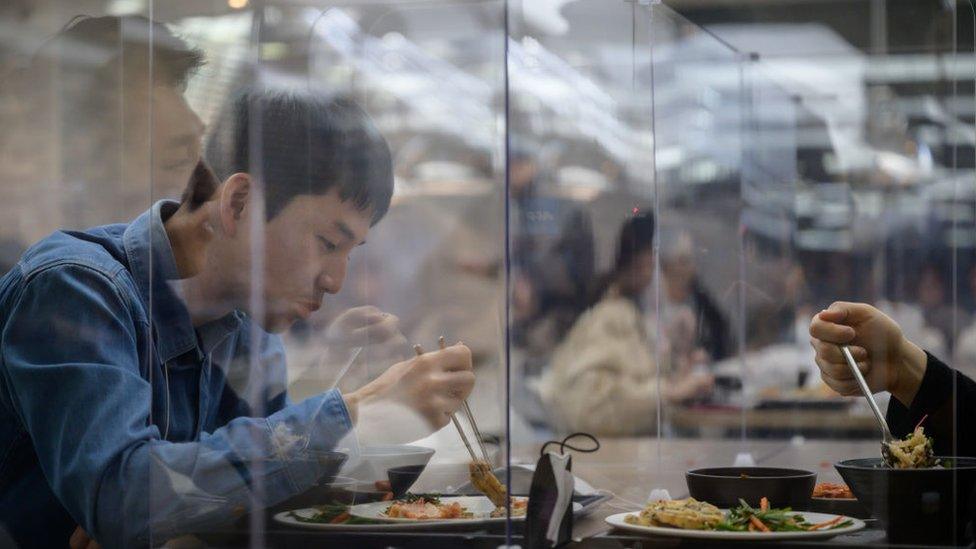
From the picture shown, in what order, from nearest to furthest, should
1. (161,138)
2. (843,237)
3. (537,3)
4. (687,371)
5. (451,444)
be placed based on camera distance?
(451,444) < (161,138) < (537,3) < (843,237) < (687,371)

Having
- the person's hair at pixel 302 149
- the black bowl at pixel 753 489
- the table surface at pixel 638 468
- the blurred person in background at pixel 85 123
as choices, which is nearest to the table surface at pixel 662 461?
the table surface at pixel 638 468

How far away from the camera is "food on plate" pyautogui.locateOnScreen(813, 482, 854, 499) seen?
138 cm

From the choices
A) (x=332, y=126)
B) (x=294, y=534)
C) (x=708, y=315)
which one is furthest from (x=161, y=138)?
(x=708, y=315)

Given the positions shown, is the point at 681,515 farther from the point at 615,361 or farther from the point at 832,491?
the point at 615,361

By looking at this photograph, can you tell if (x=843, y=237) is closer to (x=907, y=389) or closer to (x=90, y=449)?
(x=907, y=389)

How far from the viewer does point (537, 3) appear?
Result: 1564mm

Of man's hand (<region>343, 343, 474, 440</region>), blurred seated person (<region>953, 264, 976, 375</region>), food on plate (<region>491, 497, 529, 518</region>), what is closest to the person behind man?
man's hand (<region>343, 343, 474, 440</region>)

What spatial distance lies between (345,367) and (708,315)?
3.27 feet

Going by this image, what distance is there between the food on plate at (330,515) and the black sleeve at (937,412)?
0.62m

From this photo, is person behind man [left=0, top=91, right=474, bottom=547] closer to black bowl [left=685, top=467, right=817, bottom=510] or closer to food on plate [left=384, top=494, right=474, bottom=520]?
food on plate [left=384, top=494, right=474, bottom=520]

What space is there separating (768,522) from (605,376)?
29.2 inches

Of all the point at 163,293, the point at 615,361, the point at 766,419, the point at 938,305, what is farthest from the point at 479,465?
the point at 766,419

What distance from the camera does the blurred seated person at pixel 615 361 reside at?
5.21ft

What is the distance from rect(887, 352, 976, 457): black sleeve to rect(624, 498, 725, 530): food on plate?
266 mm
